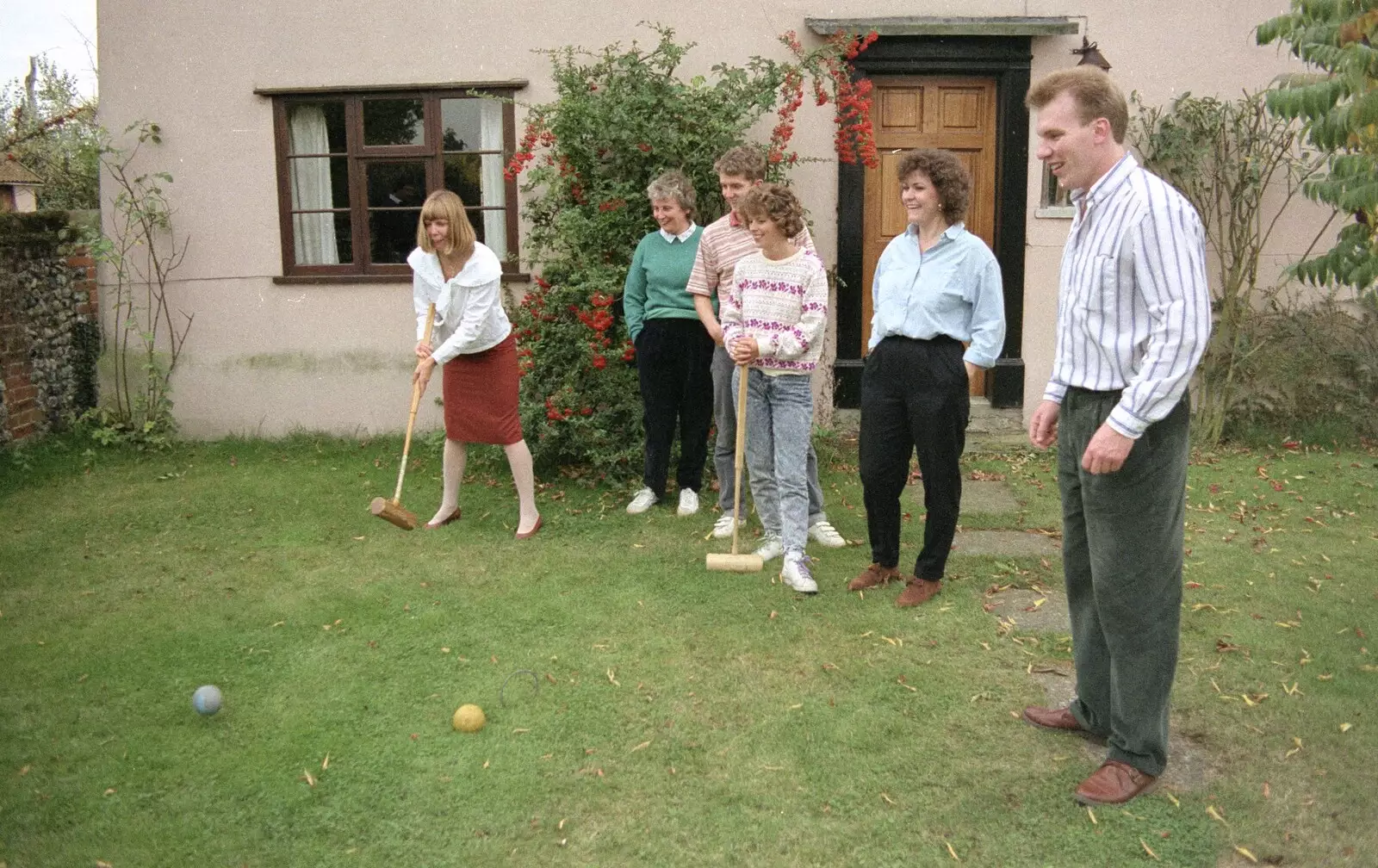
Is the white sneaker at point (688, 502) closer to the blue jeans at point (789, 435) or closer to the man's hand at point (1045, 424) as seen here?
the blue jeans at point (789, 435)

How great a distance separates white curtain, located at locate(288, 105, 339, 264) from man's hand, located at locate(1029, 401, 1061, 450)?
6787mm

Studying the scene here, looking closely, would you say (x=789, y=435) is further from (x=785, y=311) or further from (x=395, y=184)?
(x=395, y=184)

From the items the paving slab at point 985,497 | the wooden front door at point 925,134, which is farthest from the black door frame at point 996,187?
the paving slab at point 985,497

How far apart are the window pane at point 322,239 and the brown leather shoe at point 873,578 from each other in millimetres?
5435

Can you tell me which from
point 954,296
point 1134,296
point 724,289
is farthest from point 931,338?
point 1134,296

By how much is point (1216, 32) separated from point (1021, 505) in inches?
164

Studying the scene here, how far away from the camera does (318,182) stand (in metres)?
9.02

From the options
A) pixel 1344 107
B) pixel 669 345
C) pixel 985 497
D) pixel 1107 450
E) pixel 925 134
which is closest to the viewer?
pixel 1107 450

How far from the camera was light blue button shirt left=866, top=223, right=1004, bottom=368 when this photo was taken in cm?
491

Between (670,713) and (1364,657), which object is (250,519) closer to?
(670,713)

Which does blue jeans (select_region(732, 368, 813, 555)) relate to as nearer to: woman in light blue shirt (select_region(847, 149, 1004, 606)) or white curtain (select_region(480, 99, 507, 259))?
woman in light blue shirt (select_region(847, 149, 1004, 606))

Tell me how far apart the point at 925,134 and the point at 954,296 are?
4.10m

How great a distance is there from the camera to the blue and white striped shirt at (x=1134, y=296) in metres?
3.13

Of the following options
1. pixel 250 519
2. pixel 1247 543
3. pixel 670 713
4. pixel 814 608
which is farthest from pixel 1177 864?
pixel 250 519
